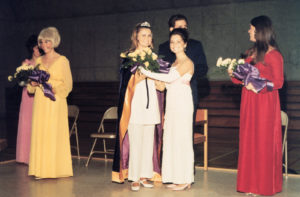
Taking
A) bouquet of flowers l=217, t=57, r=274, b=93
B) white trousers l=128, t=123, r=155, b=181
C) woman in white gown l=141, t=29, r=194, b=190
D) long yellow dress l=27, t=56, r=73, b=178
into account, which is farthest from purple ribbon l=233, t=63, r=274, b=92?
long yellow dress l=27, t=56, r=73, b=178

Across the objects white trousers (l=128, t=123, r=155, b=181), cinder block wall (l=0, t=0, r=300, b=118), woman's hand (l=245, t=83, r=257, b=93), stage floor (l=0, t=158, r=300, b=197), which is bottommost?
stage floor (l=0, t=158, r=300, b=197)

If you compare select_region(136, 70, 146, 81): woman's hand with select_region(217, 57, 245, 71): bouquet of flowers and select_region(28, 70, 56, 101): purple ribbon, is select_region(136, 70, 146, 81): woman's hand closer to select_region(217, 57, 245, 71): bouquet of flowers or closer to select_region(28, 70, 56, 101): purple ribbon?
select_region(217, 57, 245, 71): bouquet of flowers

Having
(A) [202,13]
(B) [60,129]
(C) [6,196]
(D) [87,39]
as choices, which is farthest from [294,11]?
(C) [6,196]

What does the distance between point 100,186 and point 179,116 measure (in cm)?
120

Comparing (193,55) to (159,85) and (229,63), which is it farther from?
(229,63)

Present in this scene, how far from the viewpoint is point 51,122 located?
216 inches

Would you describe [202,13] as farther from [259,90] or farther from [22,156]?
[259,90]

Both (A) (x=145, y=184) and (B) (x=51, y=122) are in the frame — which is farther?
(B) (x=51, y=122)

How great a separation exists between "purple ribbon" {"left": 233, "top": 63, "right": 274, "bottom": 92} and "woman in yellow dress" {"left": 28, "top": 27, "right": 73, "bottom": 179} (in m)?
2.18

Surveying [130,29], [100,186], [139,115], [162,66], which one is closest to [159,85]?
[162,66]

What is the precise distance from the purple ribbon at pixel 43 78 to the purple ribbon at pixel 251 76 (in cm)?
223

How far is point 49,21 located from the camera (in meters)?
12.6

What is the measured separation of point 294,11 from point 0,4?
8.17m

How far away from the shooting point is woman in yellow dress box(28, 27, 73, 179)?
5.45m
